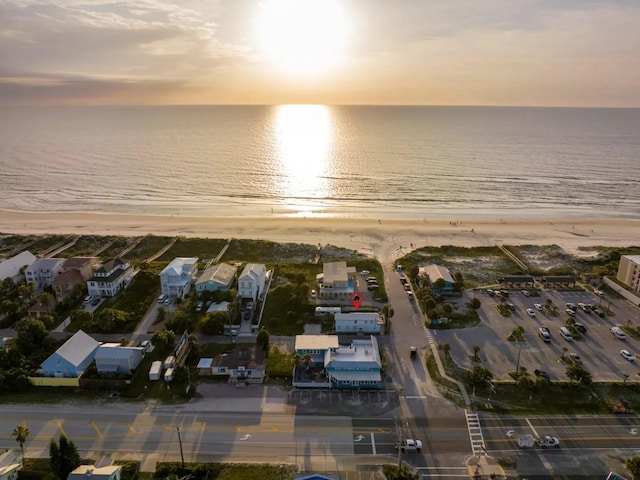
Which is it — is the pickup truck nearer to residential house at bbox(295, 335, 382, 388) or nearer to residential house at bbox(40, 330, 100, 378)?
residential house at bbox(295, 335, 382, 388)

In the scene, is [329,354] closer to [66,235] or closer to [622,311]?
[622,311]

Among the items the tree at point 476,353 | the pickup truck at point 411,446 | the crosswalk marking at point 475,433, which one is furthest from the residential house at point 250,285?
the crosswalk marking at point 475,433

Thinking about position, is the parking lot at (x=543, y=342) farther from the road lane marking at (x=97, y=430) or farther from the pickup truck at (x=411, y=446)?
the road lane marking at (x=97, y=430)

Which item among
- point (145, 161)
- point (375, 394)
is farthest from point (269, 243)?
point (145, 161)

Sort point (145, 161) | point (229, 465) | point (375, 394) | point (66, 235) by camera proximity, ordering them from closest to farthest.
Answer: point (229, 465) < point (375, 394) < point (66, 235) < point (145, 161)

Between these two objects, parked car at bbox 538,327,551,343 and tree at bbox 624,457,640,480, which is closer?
tree at bbox 624,457,640,480

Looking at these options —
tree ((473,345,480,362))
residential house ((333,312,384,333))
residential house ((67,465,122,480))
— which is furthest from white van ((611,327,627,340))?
residential house ((67,465,122,480))
